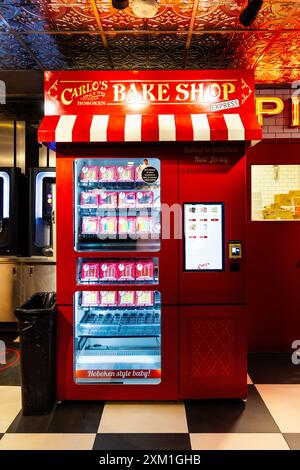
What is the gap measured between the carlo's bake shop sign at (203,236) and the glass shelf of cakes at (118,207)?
306mm

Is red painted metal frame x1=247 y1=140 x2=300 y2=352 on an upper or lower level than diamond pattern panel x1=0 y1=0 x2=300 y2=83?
lower

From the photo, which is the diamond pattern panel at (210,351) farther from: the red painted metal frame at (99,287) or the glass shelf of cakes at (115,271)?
the glass shelf of cakes at (115,271)

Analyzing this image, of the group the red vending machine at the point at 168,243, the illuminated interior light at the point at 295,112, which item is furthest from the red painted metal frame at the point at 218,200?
the illuminated interior light at the point at 295,112

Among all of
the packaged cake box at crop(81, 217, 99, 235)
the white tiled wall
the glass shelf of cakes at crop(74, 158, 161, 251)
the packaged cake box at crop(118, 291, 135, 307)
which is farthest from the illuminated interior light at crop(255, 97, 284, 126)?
the packaged cake box at crop(118, 291, 135, 307)

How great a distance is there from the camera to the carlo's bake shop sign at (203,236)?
11.1 ft

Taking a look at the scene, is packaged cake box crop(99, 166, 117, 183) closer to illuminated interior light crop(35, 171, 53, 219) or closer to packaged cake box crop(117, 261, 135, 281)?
packaged cake box crop(117, 261, 135, 281)

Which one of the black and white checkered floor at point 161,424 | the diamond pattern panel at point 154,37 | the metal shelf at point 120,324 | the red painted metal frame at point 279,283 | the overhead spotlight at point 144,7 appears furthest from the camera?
the red painted metal frame at point 279,283

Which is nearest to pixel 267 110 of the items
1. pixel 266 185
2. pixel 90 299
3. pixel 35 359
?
pixel 266 185

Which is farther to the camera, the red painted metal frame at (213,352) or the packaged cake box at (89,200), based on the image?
the packaged cake box at (89,200)

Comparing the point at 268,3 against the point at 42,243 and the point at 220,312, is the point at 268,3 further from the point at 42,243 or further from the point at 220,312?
the point at 42,243

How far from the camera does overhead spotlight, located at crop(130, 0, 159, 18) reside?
9.89 feet

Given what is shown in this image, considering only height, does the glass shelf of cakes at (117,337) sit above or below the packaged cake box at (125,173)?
below

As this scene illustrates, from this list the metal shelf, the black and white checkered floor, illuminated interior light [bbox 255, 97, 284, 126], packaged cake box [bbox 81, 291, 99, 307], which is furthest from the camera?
illuminated interior light [bbox 255, 97, 284, 126]

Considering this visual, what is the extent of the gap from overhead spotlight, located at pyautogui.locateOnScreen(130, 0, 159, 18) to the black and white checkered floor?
344cm
